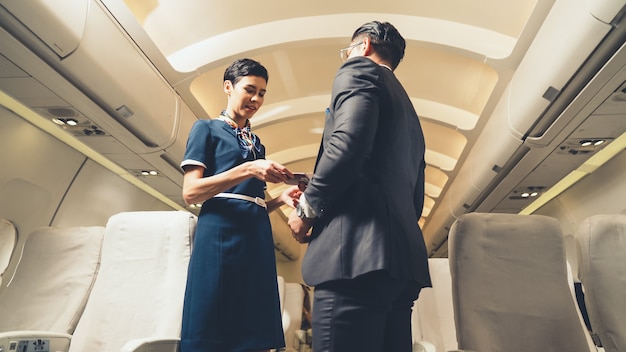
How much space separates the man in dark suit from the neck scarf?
394 millimetres

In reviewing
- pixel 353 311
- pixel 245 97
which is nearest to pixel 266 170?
pixel 245 97

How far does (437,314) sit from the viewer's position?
10.3ft

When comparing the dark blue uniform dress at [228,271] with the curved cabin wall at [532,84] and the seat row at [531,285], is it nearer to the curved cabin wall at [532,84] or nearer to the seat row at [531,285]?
the seat row at [531,285]

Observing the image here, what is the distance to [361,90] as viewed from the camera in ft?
4.21

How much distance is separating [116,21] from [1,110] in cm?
217

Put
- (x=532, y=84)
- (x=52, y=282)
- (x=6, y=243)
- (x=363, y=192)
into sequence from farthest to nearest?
(x=6, y=243) → (x=532, y=84) → (x=52, y=282) → (x=363, y=192)

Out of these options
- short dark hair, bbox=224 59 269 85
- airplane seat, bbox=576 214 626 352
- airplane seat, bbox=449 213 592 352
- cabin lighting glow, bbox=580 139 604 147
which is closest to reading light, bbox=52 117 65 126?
short dark hair, bbox=224 59 269 85

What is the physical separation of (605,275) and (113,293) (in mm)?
2742

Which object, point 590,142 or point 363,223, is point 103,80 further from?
point 590,142

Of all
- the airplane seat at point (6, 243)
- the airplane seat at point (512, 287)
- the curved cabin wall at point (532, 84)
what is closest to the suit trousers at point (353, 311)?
the airplane seat at point (512, 287)

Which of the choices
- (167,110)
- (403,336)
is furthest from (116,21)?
(403,336)

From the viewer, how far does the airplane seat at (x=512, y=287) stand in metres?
1.81

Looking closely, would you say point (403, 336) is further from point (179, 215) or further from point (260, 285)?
point (179, 215)

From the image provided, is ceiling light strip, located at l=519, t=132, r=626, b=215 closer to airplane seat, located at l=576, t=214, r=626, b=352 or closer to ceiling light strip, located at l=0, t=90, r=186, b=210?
airplane seat, located at l=576, t=214, r=626, b=352
